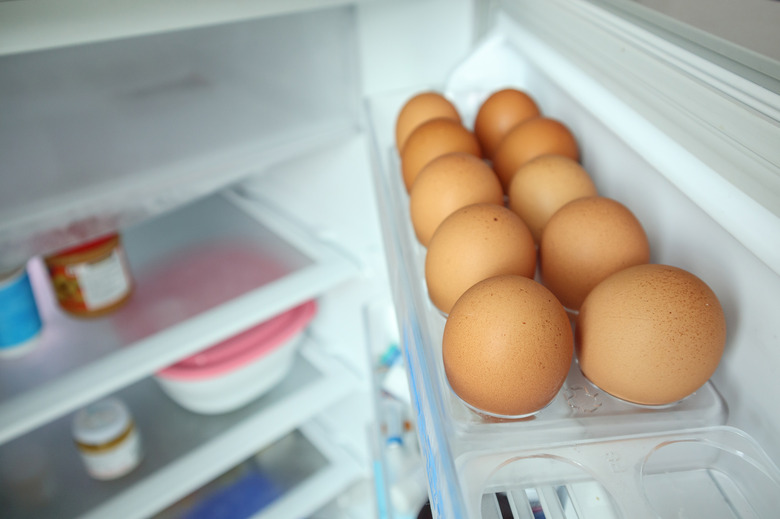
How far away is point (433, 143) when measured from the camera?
0.75 m

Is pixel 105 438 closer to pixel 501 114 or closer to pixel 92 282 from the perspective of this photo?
pixel 92 282

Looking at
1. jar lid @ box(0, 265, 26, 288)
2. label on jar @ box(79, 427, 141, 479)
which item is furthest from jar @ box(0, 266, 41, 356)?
label on jar @ box(79, 427, 141, 479)

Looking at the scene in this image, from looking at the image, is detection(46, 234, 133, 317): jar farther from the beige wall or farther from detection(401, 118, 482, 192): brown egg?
the beige wall

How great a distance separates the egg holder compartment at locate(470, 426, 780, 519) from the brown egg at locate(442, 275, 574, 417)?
0.15ft

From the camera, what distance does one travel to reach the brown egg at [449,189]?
25.2 inches

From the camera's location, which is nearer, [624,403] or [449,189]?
[624,403]

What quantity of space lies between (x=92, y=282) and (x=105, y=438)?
0.31 metres

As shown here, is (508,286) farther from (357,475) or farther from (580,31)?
(357,475)

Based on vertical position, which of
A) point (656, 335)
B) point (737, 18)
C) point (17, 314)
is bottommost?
point (17, 314)

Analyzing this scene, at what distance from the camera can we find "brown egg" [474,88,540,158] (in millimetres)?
826

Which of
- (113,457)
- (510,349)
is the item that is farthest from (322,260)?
(510,349)

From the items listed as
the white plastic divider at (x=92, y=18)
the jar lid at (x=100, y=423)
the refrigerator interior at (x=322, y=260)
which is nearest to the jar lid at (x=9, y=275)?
the refrigerator interior at (x=322, y=260)

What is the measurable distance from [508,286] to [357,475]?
1.20m

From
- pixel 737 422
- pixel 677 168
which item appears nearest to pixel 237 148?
pixel 677 168
